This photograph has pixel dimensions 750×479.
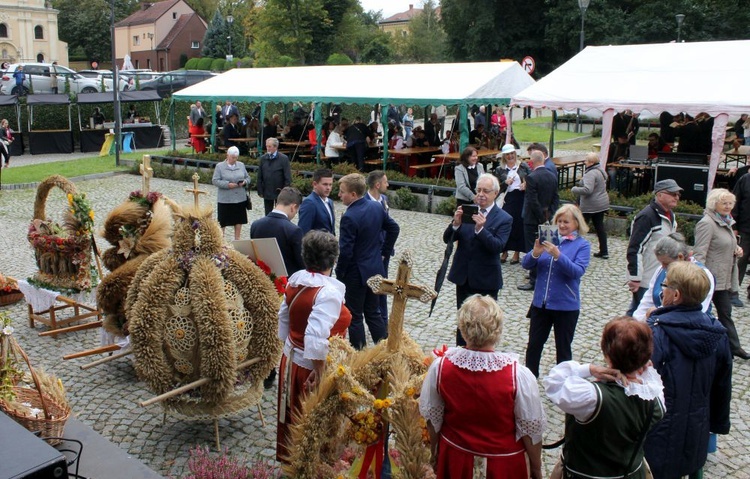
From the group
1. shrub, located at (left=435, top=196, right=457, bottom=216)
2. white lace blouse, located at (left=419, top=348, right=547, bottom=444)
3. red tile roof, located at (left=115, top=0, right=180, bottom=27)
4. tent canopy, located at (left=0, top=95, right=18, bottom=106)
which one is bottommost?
shrub, located at (left=435, top=196, right=457, bottom=216)

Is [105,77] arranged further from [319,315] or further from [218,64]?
[319,315]

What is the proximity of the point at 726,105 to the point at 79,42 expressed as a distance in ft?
275

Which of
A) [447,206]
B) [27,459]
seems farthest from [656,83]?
[27,459]

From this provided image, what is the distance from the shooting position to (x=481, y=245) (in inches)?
239

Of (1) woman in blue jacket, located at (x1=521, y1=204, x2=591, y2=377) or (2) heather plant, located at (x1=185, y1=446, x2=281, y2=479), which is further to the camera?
(1) woman in blue jacket, located at (x1=521, y1=204, x2=591, y2=377)

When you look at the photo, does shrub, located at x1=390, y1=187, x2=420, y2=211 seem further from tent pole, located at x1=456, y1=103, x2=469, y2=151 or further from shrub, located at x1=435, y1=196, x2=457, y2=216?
tent pole, located at x1=456, y1=103, x2=469, y2=151

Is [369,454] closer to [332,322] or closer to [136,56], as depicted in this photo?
[332,322]

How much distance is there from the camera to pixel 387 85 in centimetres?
1780

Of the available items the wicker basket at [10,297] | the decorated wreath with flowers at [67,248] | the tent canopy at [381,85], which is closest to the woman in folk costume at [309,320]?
the decorated wreath with flowers at [67,248]

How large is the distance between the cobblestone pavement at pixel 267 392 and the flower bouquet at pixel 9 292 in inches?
7.0

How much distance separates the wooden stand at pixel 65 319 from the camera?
7691 mm

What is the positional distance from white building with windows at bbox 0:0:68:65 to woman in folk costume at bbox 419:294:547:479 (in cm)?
7919

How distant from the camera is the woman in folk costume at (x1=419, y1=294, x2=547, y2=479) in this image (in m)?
3.21

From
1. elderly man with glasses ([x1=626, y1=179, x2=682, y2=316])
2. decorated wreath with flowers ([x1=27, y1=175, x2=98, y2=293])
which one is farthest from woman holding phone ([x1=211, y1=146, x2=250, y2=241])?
elderly man with glasses ([x1=626, y1=179, x2=682, y2=316])
